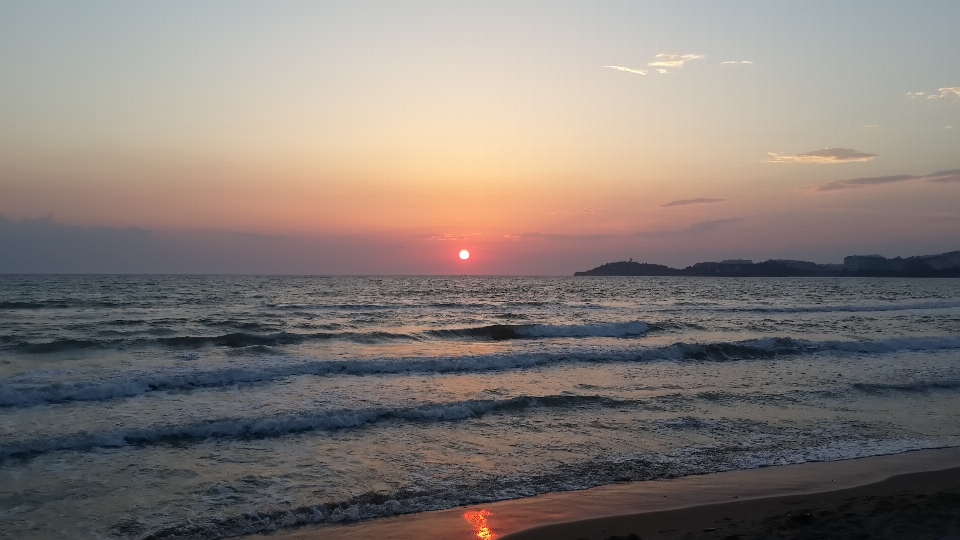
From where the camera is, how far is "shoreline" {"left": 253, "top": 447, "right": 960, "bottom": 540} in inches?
303

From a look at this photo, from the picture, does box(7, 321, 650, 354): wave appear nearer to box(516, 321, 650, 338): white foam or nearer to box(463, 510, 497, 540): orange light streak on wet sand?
box(516, 321, 650, 338): white foam

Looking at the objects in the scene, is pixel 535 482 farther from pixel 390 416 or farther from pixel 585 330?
pixel 585 330

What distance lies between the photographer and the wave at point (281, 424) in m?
11.4

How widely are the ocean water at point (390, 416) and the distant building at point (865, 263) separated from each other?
524 ft

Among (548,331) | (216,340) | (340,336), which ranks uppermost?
(216,340)

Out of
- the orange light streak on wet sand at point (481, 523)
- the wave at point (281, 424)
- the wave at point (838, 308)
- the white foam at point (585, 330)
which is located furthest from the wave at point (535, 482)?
the wave at point (838, 308)

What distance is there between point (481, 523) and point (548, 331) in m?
26.0

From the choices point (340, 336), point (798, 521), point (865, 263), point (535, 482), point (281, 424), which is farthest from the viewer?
point (865, 263)

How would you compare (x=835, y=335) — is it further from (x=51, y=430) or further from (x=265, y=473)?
(x=51, y=430)

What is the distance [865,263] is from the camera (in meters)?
170

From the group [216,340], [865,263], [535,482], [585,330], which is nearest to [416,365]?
[216,340]

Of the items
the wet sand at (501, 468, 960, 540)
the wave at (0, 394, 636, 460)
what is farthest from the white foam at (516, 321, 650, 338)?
the wet sand at (501, 468, 960, 540)

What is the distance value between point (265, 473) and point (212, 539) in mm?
2425

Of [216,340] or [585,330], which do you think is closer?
[216,340]
